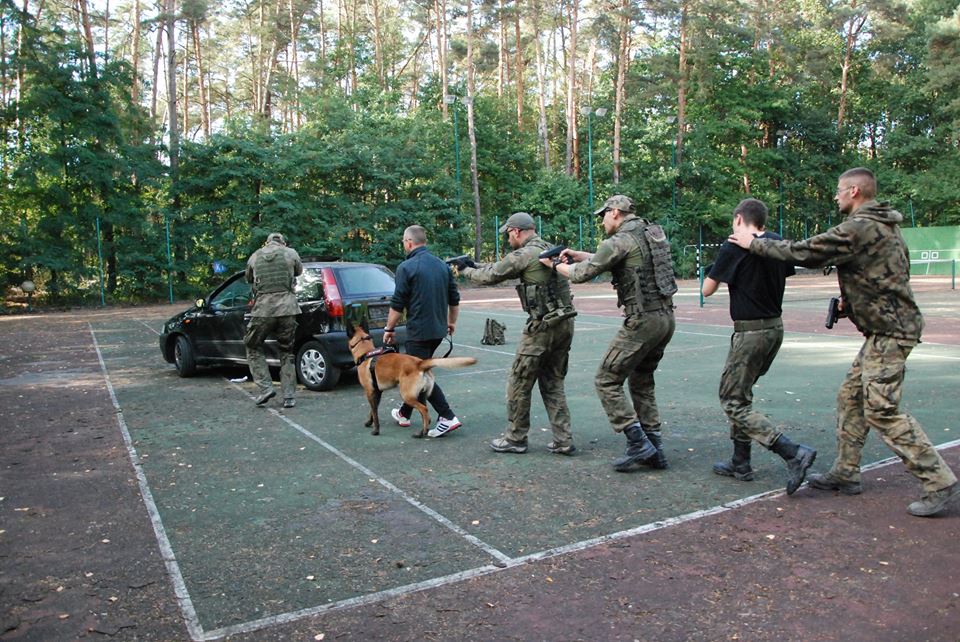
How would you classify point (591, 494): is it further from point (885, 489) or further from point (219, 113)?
point (219, 113)

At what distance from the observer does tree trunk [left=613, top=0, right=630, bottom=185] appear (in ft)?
119

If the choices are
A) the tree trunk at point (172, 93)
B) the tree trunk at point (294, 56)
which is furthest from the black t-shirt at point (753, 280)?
the tree trunk at point (294, 56)

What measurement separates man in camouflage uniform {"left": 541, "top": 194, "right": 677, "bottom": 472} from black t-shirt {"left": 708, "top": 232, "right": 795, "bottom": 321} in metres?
0.44

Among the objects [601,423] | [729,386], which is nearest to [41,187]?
[601,423]

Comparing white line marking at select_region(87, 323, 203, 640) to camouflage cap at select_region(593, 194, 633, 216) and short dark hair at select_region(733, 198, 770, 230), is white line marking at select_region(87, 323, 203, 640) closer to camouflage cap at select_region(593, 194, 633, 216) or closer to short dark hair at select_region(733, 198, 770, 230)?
camouflage cap at select_region(593, 194, 633, 216)

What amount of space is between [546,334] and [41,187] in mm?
23234

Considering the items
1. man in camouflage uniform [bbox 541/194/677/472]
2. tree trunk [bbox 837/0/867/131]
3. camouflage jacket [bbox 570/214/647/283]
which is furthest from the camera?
tree trunk [bbox 837/0/867/131]

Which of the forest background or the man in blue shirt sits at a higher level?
the forest background

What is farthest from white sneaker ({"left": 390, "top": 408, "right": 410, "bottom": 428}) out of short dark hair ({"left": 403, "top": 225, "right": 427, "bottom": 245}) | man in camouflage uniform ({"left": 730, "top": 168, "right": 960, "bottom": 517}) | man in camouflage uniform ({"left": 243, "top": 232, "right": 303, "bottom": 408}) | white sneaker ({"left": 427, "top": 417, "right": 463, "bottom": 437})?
man in camouflage uniform ({"left": 730, "top": 168, "right": 960, "bottom": 517})

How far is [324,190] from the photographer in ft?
96.1

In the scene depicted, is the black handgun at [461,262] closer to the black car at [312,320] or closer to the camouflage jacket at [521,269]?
the camouflage jacket at [521,269]

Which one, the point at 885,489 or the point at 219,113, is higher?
the point at 219,113

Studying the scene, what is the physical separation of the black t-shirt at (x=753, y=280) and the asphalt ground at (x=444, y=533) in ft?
3.91

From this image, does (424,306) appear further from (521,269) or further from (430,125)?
(430,125)
